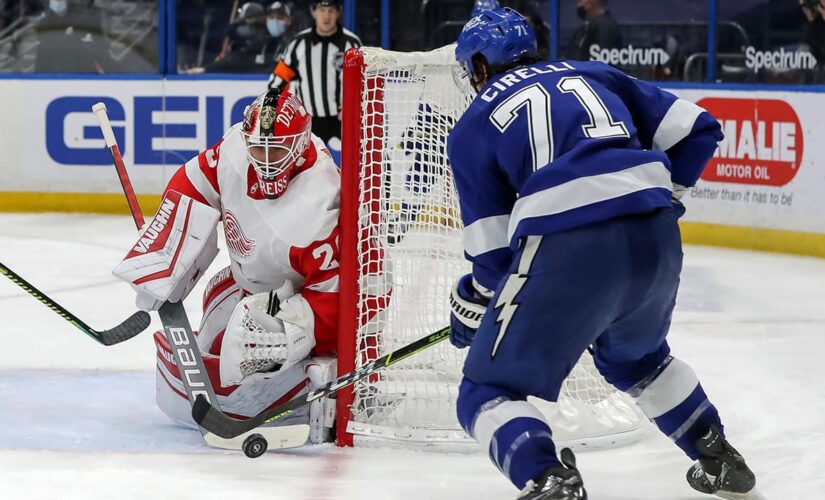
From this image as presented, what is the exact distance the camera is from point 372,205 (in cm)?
297

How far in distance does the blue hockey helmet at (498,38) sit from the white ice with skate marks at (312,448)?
864 mm

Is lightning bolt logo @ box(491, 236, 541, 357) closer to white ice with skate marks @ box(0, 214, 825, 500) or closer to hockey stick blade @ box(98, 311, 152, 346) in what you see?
white ice with skate marks @ box(0, 214, 825, 500)

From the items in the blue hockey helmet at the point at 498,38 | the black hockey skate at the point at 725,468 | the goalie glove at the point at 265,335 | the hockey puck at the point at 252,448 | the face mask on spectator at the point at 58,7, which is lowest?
the hockey puck at the point at 252,448

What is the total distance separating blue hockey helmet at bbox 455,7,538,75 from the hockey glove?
38 cm

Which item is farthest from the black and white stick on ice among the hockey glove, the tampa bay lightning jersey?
the tampa bay lightning jersey

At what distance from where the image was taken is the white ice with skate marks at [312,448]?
265 centimetres

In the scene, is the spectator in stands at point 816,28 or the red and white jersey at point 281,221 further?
the spectator in stands at point 816,28

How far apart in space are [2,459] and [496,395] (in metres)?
1.20

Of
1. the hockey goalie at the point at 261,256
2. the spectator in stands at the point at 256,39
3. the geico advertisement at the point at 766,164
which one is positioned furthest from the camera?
the spectator in stands at the point at 256,39

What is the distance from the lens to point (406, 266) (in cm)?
310

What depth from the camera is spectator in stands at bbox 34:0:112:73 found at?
7531 millimetres

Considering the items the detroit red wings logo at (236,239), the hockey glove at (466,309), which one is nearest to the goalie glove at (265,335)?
the detroit red wings logo at (236,239)

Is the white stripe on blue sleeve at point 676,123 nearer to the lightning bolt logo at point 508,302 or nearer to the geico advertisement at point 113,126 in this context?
the lightning bolt logo at point 508,302

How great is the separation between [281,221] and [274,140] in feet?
0.58
